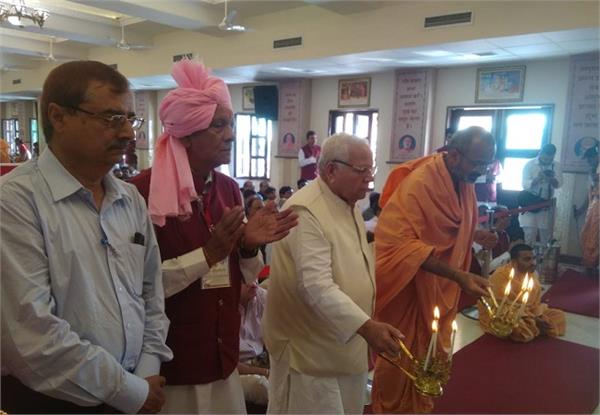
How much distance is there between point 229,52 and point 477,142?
732 centimetres

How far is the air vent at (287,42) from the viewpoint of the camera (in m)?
7.73

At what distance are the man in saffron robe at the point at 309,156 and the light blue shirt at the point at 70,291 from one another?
8.66 meters

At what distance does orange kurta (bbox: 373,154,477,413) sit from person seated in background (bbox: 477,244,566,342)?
5.71ft

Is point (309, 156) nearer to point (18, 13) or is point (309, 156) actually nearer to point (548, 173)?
point (548, 173)

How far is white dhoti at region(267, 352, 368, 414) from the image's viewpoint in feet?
6.07

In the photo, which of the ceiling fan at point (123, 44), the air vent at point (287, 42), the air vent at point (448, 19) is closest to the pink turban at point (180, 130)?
the air vent at point (448, 19)

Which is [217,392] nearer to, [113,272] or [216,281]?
[216,281]

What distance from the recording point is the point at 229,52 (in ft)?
28.9

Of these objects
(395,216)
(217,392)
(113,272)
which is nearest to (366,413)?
(395,216)

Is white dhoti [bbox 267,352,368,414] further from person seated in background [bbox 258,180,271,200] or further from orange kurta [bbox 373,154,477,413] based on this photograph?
person seated in background [bbox 258,180,271,200]

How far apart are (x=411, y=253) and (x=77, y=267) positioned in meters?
1.61

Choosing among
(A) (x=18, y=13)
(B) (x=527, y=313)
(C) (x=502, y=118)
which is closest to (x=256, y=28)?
(A) (x=18, y=13)

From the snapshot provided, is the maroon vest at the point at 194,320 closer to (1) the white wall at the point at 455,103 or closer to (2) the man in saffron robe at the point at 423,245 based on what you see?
(2) the man in saffron robe at the point at 423,245

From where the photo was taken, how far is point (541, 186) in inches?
266
